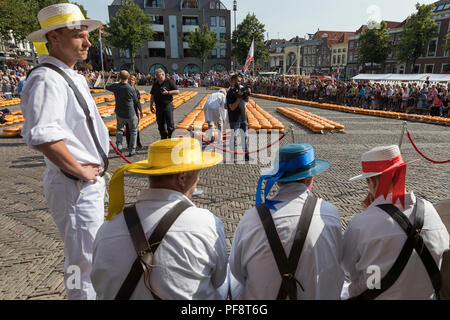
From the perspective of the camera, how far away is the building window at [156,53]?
56844 millimetres

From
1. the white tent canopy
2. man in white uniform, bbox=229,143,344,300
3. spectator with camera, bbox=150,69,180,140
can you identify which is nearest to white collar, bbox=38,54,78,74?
man in white uniform, bbox=229,143,344,300

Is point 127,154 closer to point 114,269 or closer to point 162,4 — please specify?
point 114,269

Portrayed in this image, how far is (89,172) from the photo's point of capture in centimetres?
197

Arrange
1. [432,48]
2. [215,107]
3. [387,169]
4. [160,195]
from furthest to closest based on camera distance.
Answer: [432,48], [215,107], [387,169], [160,195]

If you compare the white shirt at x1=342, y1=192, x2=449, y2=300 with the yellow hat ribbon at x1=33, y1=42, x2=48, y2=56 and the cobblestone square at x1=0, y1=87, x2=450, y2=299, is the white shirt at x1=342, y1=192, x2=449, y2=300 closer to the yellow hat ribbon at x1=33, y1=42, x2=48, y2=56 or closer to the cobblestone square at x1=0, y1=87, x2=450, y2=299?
the cobblestone square at x1=0, y1=87, x2=450, y2=299

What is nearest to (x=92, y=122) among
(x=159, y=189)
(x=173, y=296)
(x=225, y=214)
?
(x=159, y=189)

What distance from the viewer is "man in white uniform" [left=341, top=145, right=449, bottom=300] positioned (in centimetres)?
177

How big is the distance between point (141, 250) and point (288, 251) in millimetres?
833

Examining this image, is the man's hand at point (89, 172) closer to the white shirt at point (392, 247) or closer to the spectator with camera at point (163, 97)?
the white shirt at point (392, 247)

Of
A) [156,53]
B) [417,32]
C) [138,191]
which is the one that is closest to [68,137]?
[138,191]

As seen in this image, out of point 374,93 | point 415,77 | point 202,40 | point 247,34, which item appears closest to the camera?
point 374,93

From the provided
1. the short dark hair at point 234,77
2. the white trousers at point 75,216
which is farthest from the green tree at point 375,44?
the white trousers at point 75,216

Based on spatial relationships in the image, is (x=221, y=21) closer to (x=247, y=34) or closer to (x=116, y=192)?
(x=247, y=34)

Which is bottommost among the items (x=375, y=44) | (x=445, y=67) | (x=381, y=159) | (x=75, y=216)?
(x=75, y=216)
